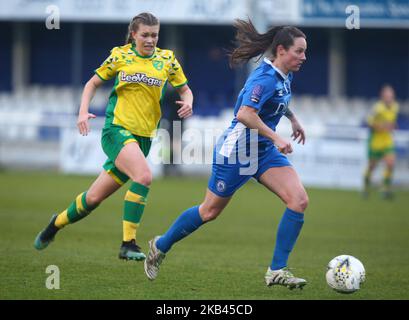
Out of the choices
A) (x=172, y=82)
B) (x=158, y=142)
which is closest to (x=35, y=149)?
(x=158, y=142)

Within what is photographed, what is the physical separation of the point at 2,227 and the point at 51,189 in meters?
6.61

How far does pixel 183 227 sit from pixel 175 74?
1.69 m

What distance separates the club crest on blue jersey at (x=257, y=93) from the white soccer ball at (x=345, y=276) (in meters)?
1.51

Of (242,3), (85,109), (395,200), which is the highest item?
(242,3)

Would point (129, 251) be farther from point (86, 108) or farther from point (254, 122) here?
point (254, 122)

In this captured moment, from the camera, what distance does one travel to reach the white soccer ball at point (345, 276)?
7.50 metres

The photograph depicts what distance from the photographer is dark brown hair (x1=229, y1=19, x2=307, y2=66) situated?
25.4ft

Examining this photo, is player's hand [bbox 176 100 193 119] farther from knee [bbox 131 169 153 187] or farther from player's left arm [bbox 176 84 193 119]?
knee [bbox 131 169 153 187]

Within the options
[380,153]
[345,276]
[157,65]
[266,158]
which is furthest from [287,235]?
[380,153]

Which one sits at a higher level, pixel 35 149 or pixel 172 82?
pixel 172 82

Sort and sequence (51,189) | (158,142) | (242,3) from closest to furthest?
(51,189), (158,142), (242,3)

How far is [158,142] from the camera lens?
2180 cm
